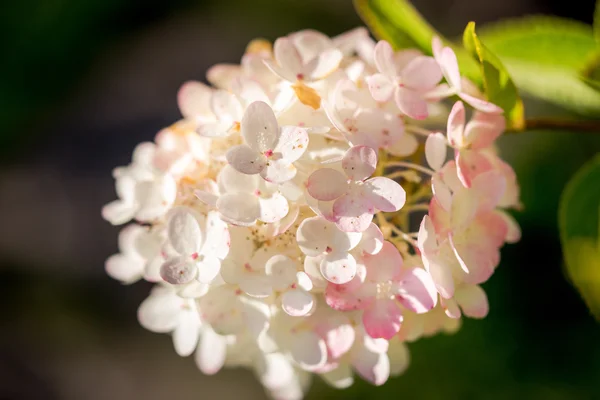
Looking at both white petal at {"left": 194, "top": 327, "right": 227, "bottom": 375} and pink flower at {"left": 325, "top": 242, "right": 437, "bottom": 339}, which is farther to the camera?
white petal at {"left": 194, "top": 327, "right": 227, "bottom": 375}

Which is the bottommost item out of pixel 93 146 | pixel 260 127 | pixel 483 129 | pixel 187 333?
pixel 93 146

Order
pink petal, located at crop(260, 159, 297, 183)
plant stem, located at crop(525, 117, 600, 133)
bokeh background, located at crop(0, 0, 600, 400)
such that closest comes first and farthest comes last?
pink petal, located at crop(260, 159, 297, 183) → plant stem, located at crop(525, 117, 600, 133) → bokeh background, located at crop(0, 0, 600, 400)

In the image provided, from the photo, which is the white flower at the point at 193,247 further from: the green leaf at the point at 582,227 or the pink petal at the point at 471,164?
the green leaf at the point at 582,227

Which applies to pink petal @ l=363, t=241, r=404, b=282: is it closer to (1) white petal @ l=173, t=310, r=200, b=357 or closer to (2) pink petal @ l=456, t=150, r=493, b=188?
(2) pink petal @ l=456, t=150, r=493, b=188

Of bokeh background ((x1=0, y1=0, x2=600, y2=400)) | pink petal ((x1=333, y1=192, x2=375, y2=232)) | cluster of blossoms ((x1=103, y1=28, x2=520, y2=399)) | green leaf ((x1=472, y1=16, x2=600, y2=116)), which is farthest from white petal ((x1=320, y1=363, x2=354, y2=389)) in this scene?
bokeh background ((x1=0, y1=0, x2=600, y2=400))

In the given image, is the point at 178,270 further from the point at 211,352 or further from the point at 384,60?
Answer: the point at 384,60

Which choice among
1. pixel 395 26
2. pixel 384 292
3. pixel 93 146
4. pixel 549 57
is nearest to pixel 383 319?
pixel 384 292
